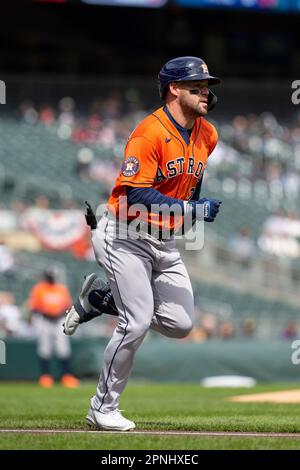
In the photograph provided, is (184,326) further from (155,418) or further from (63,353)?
(63,353)

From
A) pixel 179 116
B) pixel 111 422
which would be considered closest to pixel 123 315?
pixel 111 422

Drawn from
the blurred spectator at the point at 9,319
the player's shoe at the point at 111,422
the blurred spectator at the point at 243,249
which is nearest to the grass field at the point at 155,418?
the player's shoe at the point at 111,422

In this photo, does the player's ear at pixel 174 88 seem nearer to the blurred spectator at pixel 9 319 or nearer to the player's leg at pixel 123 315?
the player's leg at pixel 123 315

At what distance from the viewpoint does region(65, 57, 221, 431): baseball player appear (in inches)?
210

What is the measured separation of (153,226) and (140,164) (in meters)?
0.40

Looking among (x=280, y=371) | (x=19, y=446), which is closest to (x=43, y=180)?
(x=280, y=371)

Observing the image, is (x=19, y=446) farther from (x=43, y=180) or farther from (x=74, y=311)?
(x=43, y=180)

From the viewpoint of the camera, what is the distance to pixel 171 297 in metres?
5.57

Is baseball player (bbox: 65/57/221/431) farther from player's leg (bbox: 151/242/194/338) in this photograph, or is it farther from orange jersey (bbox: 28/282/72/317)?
orange jersey (bbox: 28/282/72/317)

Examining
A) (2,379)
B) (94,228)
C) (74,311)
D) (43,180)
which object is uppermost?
(43,180)

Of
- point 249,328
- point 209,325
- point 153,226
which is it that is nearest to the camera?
point 153,226
